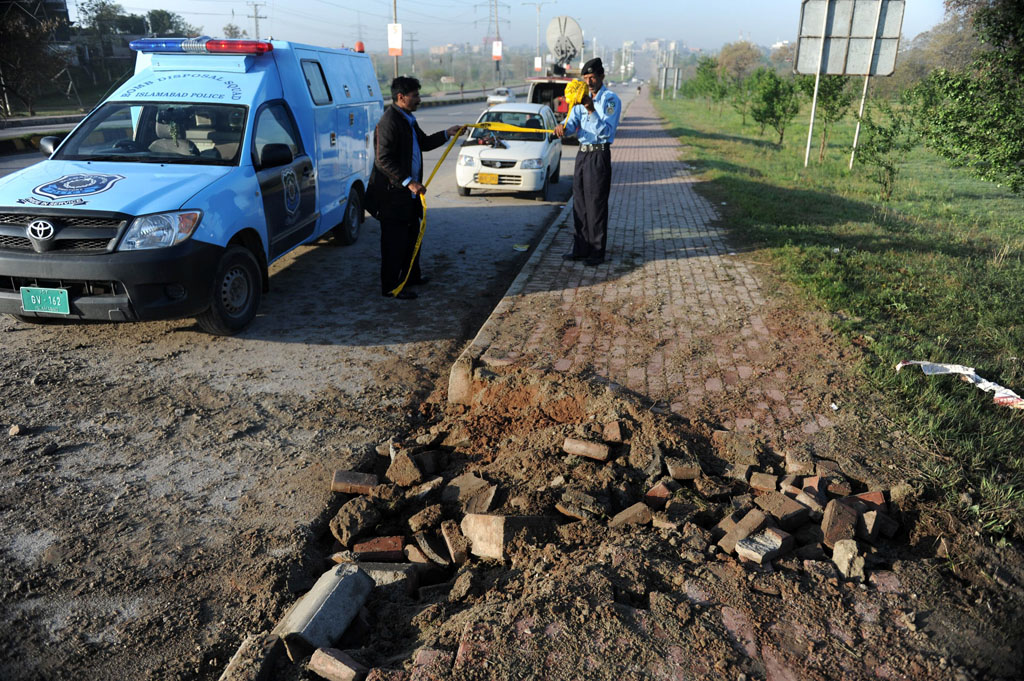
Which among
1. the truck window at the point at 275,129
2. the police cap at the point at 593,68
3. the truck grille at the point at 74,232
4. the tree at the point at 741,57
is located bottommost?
the truck grille at the point at 74,232

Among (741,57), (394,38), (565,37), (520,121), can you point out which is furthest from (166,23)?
(741,57)

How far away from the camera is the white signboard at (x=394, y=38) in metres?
40.7

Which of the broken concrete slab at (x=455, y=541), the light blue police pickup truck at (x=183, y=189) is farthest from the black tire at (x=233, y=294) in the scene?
the broken concrete slab at (x=455, y=541)

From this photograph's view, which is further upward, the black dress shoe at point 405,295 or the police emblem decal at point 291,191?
the police emblem decal at point 291,191

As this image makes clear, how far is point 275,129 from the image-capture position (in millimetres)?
6727

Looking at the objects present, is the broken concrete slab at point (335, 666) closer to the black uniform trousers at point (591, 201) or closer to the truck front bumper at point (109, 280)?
the truck front bumper at point (109, 280)

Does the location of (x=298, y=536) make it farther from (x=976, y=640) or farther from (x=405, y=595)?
(x=976, y=640)

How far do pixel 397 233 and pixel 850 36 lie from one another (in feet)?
45.9

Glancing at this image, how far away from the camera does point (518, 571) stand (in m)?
3.05

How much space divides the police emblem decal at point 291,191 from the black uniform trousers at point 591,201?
2827 millimetres

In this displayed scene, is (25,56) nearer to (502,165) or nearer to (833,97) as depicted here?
(502,165)

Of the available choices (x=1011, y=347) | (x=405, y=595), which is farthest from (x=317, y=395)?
(x=1011, y=347)

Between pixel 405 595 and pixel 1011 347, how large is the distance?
16.5ft

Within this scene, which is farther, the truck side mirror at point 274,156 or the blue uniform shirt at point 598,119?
the blue uniform shirt at point 598,119
